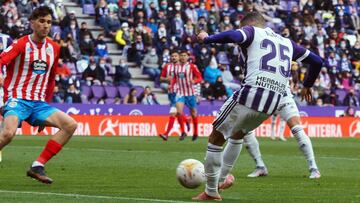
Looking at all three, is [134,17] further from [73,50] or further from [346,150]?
[346,150]

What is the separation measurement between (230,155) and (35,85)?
278cm

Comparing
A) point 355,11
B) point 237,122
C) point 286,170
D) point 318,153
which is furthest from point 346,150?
point 355,11

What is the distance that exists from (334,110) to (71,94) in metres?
9.63

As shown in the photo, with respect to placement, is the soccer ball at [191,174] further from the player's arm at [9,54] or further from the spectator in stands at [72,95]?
the spectator in stands at [72,95]

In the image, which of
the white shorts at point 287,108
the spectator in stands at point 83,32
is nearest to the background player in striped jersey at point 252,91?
the white shorts at point 287,108

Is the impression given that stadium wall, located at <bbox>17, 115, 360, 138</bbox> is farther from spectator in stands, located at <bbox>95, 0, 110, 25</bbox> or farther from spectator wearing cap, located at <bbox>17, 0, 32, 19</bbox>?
spectator in stands, located at <bbox>95, 0, 110, 25</bbox>

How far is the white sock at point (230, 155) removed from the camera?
38.9 ft

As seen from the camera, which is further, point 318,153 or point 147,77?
point 147,77

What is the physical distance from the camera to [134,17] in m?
38.6

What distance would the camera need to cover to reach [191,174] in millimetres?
11773

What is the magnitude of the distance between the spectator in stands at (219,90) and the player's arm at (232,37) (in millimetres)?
25603

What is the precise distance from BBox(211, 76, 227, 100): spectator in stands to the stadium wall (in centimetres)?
242

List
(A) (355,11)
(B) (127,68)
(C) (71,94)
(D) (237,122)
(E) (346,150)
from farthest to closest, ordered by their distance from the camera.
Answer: (A) (355,11)
(B) (127,68)
(C) (71,94)
(E) (346,150)
(D) (237,122)

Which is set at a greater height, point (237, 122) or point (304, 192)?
point (237, 122)
